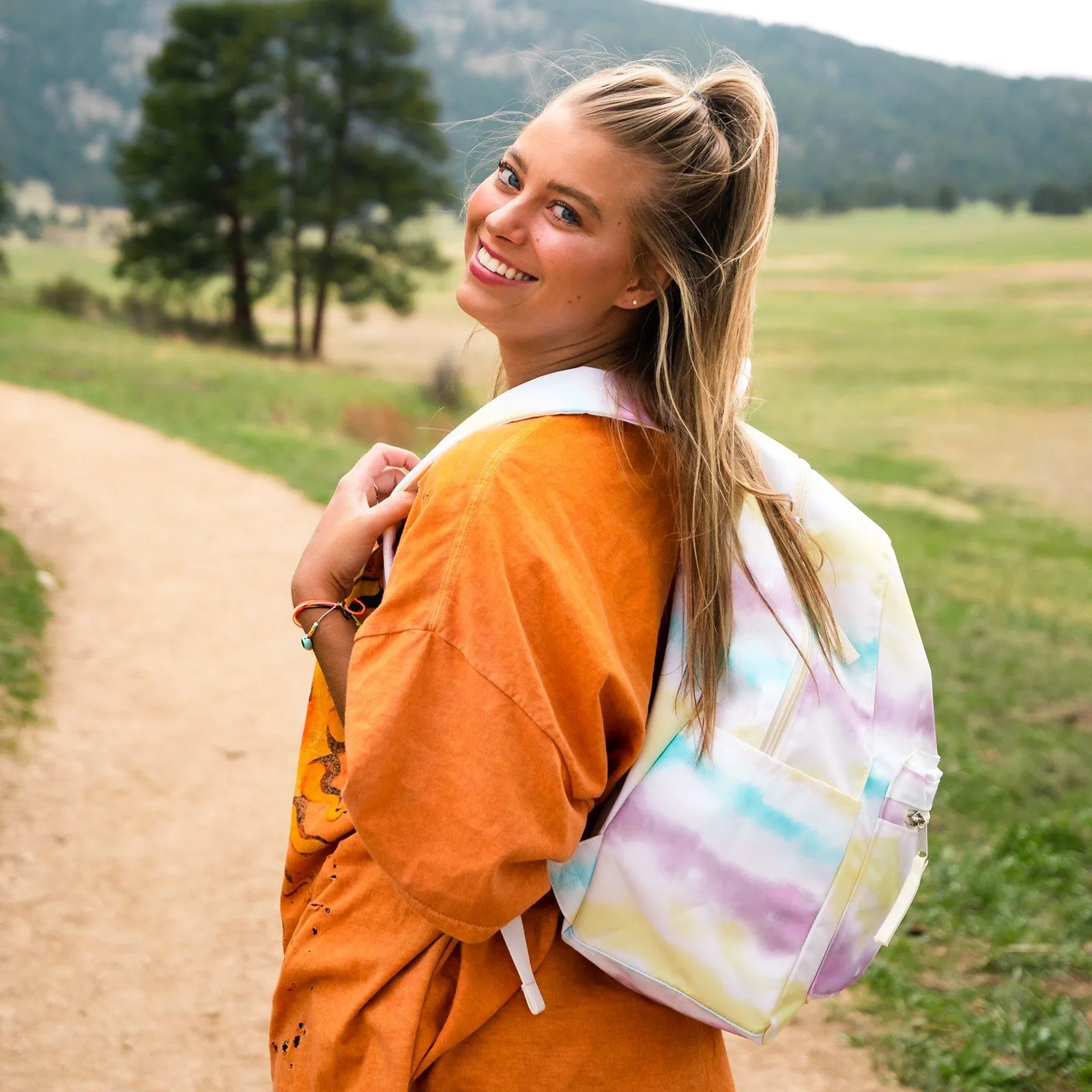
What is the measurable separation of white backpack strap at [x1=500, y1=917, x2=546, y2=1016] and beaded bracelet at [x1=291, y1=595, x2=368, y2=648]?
449mm

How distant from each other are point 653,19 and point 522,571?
142 m

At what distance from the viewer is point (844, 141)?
93.6 metres

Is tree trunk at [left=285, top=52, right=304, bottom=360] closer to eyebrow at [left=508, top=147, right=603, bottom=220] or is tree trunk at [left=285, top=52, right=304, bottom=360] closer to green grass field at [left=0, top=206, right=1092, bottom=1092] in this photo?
green grass field at [left=0, top=206, right=1092, bottom=1092]

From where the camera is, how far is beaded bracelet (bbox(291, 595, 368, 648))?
151 centimetres

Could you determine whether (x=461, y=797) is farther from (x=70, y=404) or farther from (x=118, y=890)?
(x=70, y=404)

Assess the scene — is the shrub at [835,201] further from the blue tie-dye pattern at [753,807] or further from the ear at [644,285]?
the blue tie-dye pattern at [753,807]

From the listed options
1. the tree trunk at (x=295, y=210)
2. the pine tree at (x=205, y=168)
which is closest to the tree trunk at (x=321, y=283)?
the tree trunk at (x=295, y=210)

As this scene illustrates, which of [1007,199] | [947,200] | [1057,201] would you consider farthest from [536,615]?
[947,200]

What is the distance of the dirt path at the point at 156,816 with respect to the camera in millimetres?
3275

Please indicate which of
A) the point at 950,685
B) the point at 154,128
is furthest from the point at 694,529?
the point at 154,128

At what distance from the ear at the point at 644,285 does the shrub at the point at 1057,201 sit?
60747 millimetres

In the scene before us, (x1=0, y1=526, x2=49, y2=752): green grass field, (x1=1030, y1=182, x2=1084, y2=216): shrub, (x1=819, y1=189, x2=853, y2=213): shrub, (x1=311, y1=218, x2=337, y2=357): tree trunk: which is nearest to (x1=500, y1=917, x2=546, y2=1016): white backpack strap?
(x1=0, y1=526, x2=49, y2=752): green grass field

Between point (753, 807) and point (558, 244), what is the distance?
76 cm

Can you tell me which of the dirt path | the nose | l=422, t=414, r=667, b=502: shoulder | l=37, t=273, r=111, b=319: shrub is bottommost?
l=37, t=273, r=111, b=319: shrub
